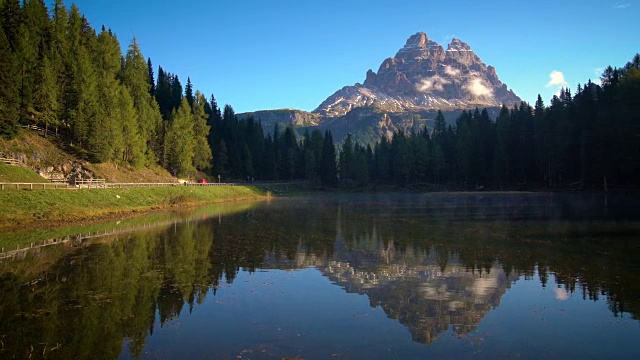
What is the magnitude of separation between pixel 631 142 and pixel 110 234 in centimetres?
7832

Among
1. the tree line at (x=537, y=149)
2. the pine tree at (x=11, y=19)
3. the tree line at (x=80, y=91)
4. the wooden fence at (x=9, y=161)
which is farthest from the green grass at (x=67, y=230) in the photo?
the tree line at (x=537, y=149)

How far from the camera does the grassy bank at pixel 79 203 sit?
36625mm

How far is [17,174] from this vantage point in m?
45.6

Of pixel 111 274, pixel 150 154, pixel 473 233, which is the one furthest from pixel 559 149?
pixel 111 274

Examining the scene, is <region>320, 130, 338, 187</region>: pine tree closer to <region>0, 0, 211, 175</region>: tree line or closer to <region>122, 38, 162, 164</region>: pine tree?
<region>0, 0, 211, 175</region>: tree line

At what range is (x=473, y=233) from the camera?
32844 mm

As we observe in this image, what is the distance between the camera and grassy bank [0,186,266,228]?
36.6 meters

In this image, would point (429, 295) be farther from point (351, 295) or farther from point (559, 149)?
point (559, 149)

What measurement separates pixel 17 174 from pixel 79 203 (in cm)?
782

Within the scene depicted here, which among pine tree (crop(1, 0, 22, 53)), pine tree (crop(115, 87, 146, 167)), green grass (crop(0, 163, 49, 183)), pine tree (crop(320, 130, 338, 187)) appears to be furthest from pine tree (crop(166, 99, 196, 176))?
pine tree (crop(320, 130, 338, 187))

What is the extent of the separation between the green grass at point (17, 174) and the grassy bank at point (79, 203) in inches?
185

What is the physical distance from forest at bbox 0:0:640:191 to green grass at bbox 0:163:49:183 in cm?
755

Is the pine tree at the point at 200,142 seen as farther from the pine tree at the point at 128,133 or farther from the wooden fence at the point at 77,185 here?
the wooden fence at the point at 77,185

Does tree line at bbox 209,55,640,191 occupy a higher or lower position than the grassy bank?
higher
